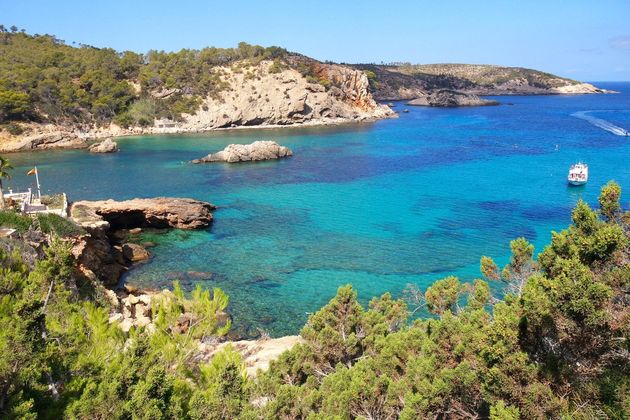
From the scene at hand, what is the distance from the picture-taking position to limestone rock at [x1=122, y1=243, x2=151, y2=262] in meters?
31.4

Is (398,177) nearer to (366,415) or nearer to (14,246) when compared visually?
(14,246)

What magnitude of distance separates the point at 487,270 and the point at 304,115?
313 feet

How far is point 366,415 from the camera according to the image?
1006 centimetres

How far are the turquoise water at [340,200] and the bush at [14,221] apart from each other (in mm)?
6967

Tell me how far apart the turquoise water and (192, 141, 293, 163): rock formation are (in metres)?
2.38

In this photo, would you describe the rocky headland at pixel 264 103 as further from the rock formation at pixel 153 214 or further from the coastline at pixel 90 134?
the rock formation at pixel 153 214

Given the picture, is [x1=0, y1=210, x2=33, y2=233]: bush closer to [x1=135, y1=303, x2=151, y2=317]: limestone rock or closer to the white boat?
[x1=135, y1=303, x2=151, y2=317]: limestone rock

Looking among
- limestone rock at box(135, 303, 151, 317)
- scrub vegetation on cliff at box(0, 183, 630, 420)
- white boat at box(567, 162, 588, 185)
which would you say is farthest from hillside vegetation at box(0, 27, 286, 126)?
scrub vegetation on cliff at box(0, 183, 630, 420)

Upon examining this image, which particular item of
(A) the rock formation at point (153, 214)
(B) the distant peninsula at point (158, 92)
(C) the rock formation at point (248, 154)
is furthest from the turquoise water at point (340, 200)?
(B) the distant peninsula at point (158, 92)

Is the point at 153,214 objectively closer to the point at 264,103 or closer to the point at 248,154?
the point at 248,154

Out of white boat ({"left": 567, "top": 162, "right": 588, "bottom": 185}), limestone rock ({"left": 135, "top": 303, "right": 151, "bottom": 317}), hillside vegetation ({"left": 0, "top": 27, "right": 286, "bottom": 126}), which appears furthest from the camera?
hillside vegetation ({"left": 0, "top": 27, "right": 286, "bottom": 126})

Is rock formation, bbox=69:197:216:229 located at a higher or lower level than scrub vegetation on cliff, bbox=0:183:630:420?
lower

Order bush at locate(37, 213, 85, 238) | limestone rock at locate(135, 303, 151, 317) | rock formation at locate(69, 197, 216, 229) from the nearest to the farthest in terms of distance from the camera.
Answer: limestone rock at locate(135, 303, 151, 317) < bush at locate(37, 213, 85, 238) < rock formation at locate(69, 197, 216, 229)

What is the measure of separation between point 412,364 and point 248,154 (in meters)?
58.5
